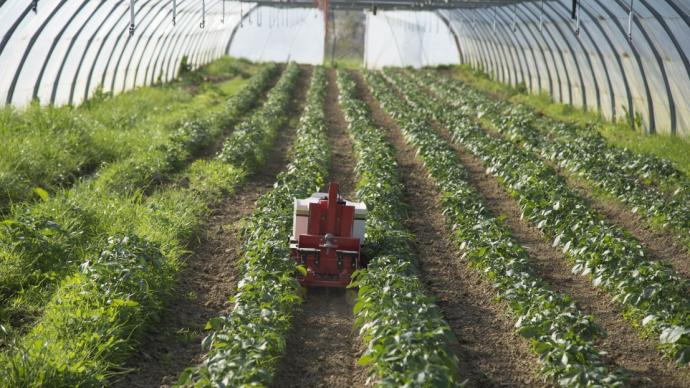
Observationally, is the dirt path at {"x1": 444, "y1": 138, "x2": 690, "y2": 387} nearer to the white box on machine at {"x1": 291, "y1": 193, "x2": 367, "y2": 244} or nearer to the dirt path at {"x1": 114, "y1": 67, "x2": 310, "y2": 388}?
the white box on machine at {"x1": 291, "y1": 193, "x2": 367, "y2": 244}

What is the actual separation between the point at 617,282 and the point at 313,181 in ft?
17.1

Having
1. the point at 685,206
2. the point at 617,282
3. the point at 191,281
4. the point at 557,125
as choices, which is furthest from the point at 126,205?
the point at 557,125

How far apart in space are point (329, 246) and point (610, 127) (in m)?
12.7

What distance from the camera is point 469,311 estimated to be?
319 inches

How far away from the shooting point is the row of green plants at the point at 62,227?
785 centimetres

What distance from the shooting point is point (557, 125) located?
19.2 meters

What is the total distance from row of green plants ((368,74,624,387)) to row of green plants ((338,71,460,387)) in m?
0.65

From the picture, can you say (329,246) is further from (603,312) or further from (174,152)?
(174,152)

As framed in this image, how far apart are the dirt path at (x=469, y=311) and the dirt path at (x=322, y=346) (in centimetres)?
88

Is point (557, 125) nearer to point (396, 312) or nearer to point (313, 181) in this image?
point (313, 181)

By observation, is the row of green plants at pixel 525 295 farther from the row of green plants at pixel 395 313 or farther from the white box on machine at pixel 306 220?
the white box on machine at pixel 306 220

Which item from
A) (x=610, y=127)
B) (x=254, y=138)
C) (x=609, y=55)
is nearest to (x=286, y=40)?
(x=609, y=55)

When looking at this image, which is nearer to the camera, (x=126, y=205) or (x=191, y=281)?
(x=191, y=281)

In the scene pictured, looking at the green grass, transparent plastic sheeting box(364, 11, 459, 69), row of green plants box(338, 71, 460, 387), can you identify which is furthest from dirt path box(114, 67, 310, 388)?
transparent plastic sheeting box(364, 11, 459, 69)
